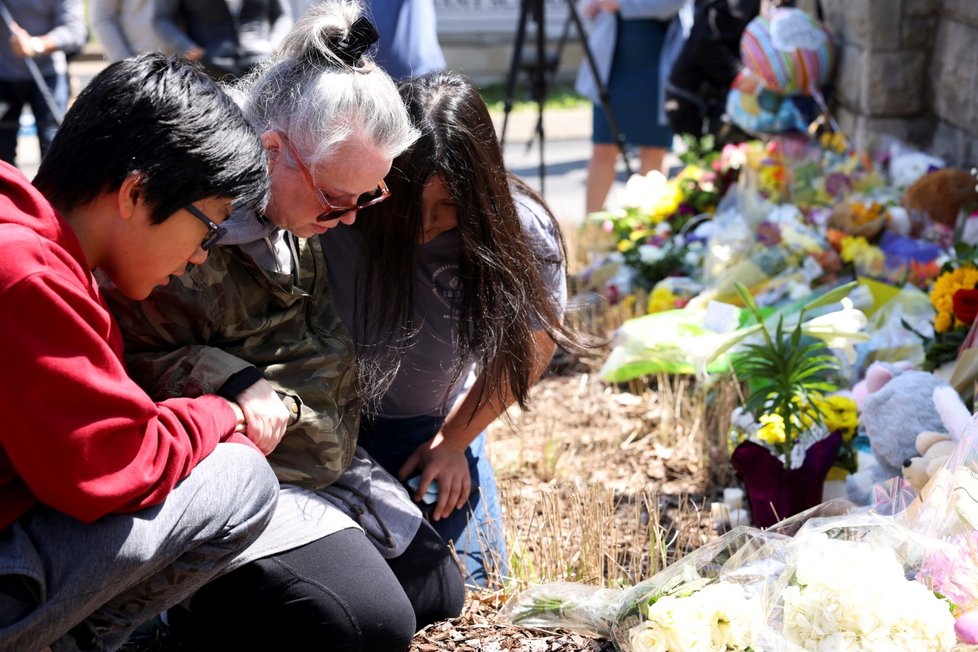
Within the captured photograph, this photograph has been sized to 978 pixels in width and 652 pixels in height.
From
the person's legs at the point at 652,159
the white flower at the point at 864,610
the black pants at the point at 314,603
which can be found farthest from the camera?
the person's legs at the point at 652,159

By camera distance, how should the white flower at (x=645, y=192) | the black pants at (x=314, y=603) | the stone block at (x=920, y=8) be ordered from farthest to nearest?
1. the white flower at (x=645, y=192)
2. the stone block at (x=920, y=8)
3. the black pants at (x=314, y=603)

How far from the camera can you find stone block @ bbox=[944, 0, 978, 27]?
162 inches

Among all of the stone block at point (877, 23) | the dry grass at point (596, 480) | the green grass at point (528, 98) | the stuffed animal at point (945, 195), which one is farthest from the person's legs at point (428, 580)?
the green grass at point (528, 98)

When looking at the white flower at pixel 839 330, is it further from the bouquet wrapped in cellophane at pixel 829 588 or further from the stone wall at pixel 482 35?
the stone wall at pixel 482 35

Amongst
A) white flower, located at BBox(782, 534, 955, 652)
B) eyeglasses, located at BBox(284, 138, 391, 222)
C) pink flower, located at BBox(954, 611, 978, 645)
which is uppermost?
eyeglasses, located at BBox(284, 138, 391, 222)

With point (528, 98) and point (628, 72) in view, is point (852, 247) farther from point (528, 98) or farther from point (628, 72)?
point (528, 98)

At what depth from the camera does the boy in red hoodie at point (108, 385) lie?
1.46m

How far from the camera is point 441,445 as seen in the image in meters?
2.50

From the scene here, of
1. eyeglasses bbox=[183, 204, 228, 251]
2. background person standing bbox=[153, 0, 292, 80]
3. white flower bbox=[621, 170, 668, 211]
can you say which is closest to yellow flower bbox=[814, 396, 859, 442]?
eyeglasses bbox=[183, 204, 228, 251]

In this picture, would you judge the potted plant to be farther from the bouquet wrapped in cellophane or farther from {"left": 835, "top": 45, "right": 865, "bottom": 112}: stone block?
{"left": 835, "top": 45, "right": 865, "bottom": 112}: stone block

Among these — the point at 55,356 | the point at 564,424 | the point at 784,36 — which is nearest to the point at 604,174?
the point at 784,36

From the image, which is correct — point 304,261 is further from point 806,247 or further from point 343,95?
point 806,247

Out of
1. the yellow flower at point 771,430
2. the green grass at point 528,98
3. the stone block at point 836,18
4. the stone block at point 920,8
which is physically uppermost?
the stone block at point 920,8

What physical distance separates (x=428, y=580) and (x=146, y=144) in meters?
1.12
